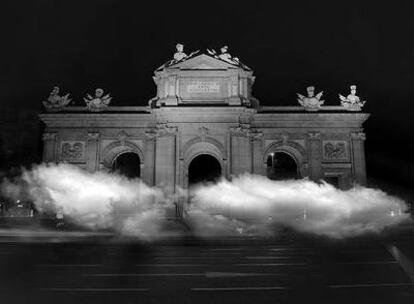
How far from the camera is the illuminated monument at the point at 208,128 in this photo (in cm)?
4291

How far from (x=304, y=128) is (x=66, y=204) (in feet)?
84.2

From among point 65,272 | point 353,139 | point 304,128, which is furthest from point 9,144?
point 65,272

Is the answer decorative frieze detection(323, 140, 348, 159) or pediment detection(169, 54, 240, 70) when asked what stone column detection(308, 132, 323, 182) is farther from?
pediment detection(169, 54, 240, 70)

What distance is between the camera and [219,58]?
1738 inches

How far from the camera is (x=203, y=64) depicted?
144 ft

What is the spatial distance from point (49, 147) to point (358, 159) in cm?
3226

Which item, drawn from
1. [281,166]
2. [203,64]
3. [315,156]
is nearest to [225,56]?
[203,64]

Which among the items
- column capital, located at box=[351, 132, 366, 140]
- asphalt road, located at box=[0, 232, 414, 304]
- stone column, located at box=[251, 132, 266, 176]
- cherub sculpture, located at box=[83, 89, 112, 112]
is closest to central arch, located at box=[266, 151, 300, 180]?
stone column, located at box=[251, 132, 266, 176]

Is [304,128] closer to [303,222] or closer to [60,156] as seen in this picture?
[303,222]

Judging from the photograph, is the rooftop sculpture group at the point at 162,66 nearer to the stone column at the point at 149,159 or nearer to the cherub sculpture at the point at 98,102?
the cherub sculpture at the point at 98,102

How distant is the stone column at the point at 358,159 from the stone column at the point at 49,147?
31148 millimetres

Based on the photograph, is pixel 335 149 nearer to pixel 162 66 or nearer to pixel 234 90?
pixel 234 90

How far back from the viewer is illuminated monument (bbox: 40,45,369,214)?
4291 centimetres

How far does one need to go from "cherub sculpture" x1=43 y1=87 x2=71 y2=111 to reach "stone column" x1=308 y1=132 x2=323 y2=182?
26271 millimetres
